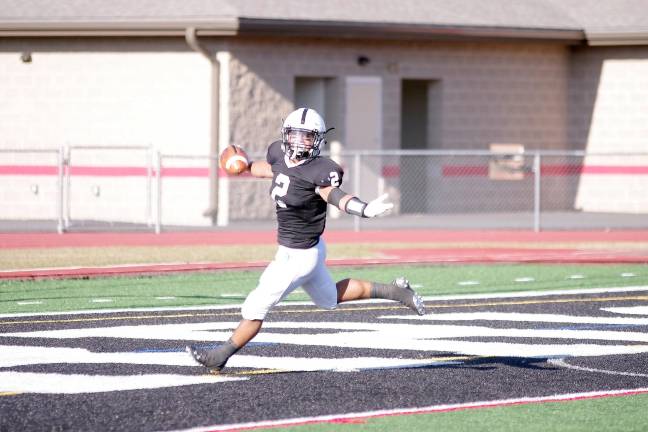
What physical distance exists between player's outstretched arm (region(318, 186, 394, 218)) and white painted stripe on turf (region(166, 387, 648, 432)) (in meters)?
1.30

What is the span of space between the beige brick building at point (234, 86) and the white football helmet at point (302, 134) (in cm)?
1373

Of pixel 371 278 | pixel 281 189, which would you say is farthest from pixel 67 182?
pixel 281 189

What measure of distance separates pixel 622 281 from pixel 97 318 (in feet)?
22.6

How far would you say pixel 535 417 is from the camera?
793cm

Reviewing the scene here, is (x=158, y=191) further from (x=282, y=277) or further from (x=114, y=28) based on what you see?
(x=282, y=277)

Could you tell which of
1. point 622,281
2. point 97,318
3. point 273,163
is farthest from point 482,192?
point 273,163

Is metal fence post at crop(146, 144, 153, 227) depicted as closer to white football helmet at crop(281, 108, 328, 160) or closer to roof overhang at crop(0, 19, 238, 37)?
roof overhang at crop(0, 19, 238, 37)

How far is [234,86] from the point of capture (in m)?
24.1

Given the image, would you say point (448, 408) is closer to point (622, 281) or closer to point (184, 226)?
point (622, 281)

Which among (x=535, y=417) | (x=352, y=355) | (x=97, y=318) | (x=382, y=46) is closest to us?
(x=535, y=417)

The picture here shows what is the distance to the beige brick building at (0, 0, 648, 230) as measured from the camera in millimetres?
24188

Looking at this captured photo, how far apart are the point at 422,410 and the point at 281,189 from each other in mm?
2073

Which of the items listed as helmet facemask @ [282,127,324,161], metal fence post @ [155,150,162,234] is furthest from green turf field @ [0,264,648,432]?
metal fence post @ [155,150,162,234]

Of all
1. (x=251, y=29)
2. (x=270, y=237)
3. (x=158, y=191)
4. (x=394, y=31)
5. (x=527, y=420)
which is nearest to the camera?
(x=527, y=420)
